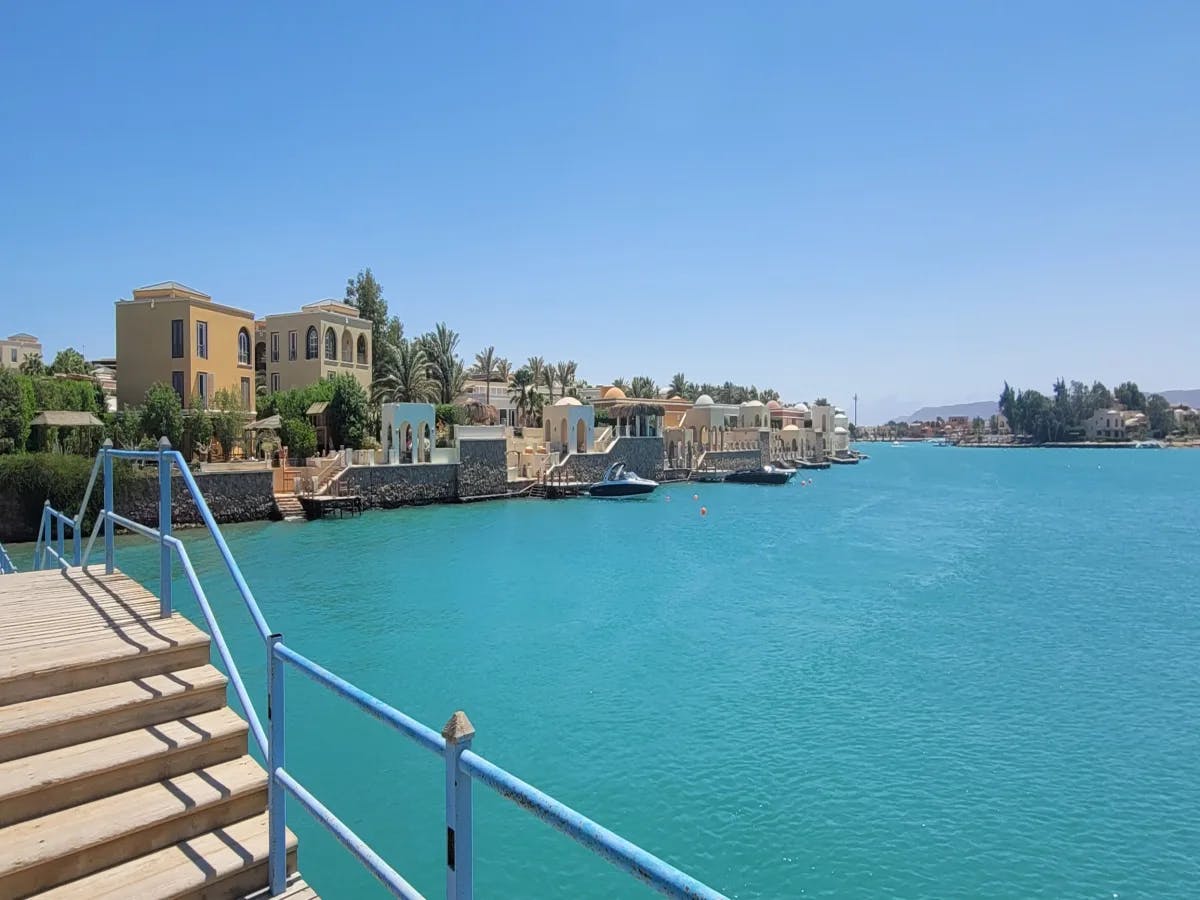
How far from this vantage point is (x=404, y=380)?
5128 centimetres

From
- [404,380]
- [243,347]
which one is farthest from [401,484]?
[243,347]

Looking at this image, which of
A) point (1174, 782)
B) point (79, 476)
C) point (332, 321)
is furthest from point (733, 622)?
point (332, 321)

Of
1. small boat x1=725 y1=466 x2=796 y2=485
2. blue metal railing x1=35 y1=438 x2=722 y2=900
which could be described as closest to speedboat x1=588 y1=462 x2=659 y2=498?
small boat x1=725 y1=466 x2=796 y2=485

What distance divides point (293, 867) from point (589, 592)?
18.1 metres

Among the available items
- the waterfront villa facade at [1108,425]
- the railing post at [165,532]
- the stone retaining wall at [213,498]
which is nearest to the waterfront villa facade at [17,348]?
the stone retaining wall at [213,498]

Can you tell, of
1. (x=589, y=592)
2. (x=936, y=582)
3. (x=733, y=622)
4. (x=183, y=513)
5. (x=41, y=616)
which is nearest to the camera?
(x=41, y=616)

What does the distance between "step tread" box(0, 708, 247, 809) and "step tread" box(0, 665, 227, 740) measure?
0.16 m

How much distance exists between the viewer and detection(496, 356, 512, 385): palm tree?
69.2m

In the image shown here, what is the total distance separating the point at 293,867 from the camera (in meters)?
3.95

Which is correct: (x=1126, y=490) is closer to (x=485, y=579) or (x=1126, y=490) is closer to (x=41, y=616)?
(x=485, y=579)

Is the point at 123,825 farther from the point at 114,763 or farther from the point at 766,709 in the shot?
the point at 766,709

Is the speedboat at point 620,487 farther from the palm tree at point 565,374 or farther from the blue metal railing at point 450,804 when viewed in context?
the blue metal railing at point 450,804

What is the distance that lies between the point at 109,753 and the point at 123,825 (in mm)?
550

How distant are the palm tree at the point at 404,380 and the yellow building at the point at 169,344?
11.8 meters
